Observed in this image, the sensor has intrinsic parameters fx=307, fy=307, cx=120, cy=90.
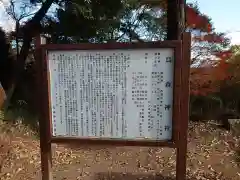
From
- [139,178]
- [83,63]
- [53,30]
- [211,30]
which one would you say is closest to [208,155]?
[139,178]

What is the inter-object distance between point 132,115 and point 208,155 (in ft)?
13.4

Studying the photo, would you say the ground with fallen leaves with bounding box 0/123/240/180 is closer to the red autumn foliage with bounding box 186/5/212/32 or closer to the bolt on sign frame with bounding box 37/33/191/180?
the bolt on sign frame with bounding box 37/33/191/180

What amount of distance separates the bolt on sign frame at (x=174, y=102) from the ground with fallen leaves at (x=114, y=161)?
1759 millimetres

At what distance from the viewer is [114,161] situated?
6535mm

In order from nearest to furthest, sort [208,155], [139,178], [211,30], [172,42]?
[172,42]
[139,178]
[208,155]
[211,30]

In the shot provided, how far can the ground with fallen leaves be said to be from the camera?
17.5 feet

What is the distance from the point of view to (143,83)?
11.2 ft

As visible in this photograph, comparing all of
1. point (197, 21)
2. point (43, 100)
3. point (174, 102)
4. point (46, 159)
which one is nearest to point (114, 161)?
point (46, 159)

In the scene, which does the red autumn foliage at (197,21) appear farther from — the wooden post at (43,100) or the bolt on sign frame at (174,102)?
the wooden post at (43,100)

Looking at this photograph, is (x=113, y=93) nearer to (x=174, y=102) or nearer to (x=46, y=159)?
(x=174, y=102)

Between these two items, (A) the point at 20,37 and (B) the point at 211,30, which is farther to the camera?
(A) the point at 20,37

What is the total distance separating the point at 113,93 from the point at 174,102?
27.2 inches

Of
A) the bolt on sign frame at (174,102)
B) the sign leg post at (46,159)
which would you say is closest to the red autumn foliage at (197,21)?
the bolt on sign frame at (174,102)

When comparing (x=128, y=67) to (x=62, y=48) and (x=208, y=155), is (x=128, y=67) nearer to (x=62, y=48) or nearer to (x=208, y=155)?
(x=62, y=48)
